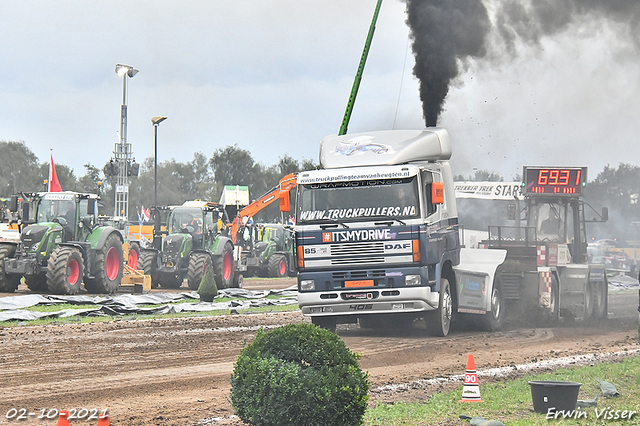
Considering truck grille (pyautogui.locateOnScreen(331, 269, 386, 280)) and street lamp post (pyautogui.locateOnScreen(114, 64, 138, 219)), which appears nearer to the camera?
truck grille (pyautogui.locateOnScreen(331, 269, 386, 280))

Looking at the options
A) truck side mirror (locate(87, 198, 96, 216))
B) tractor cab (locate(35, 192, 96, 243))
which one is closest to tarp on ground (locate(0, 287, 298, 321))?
tractor cab (locate(35, 192, 96, 243))

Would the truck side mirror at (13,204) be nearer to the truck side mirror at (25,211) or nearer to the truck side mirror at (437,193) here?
the truck side mirror at (25,211)

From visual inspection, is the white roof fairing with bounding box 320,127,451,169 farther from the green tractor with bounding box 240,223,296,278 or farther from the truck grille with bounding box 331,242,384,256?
the green tractor with bounding box 240,223,296,278

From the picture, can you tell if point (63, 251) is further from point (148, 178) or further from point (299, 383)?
point (148, 178)

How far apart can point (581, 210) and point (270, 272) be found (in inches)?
841

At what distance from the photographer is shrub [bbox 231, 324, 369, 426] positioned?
16.9 feet

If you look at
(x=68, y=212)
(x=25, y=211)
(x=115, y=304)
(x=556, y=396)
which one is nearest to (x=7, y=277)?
(x=25, y=211)

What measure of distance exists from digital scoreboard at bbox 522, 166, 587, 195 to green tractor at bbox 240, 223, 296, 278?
18392mm

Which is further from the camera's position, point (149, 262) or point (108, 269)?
point (149, 262)

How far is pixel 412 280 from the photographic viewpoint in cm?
1330

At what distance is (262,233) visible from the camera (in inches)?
1473

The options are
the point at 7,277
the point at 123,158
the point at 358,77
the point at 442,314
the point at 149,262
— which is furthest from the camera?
the point at 123,158

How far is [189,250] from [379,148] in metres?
14.9

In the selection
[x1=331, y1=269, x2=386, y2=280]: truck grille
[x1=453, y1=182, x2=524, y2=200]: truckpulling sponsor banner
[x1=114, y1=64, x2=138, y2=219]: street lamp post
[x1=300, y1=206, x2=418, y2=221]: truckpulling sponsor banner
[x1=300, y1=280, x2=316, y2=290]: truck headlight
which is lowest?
[x1=300, y1=280, x2=316, y2=290]: truck headlight
